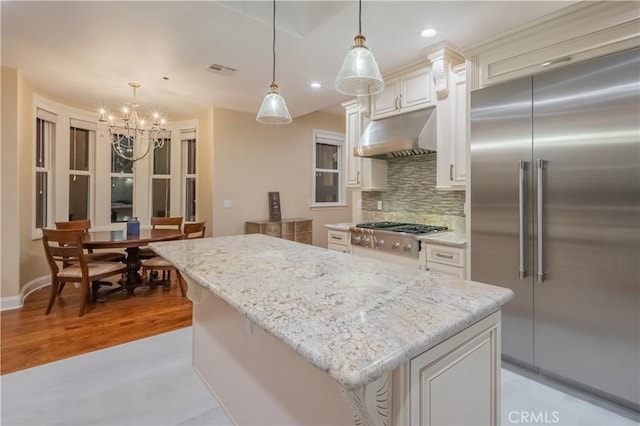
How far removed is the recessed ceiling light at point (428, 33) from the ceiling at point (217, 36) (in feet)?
0.16

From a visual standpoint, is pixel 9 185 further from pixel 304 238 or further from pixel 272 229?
pixel 304 238

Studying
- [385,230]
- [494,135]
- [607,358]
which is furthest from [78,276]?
[607,358]

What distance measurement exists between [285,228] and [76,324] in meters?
2.91

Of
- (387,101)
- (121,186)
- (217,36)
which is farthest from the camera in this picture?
(121,186)

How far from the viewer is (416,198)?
351 cm

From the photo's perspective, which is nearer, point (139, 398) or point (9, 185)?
point (139, 398)

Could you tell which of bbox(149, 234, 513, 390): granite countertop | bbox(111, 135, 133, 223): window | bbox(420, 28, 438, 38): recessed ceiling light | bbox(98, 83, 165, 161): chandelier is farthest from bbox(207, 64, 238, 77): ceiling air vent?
bbox(111, 135, 133, 223): window

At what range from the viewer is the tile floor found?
5.82 ft

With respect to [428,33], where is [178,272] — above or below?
below

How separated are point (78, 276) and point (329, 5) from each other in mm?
3584

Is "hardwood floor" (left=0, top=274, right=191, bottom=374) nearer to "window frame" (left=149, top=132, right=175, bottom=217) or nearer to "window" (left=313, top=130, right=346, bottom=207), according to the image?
"window frame" (left=149, top=132, right=175, bottom=217)

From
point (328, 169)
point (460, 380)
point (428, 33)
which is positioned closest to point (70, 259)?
point (460, 380)

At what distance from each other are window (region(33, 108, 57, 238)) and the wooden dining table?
0.98 metres

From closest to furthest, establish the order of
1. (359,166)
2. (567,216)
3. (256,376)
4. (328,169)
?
(256,376) < (567,216) < (359,166) < (328,169)
